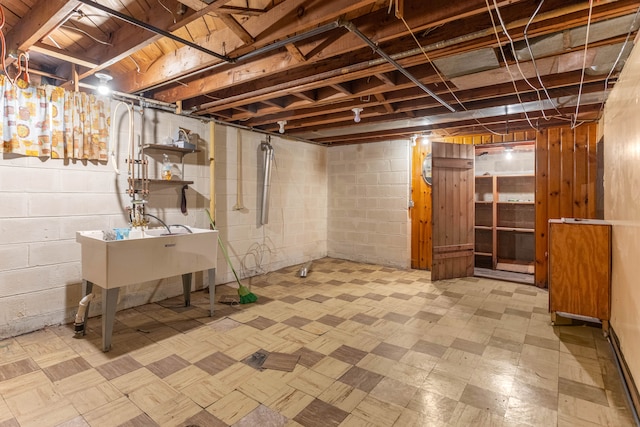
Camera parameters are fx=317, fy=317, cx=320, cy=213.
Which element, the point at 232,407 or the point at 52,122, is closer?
the point at 232,407

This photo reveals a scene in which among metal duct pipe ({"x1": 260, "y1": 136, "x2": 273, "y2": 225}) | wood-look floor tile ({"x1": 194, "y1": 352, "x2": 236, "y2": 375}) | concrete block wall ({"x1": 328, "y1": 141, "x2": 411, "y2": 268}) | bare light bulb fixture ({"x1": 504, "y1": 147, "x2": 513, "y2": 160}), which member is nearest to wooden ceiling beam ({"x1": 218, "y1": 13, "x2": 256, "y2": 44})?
wood-look floor tile ({"x1": 194, "y1": 352, "x2": 236, "y2": 375})

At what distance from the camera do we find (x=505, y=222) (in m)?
5.76

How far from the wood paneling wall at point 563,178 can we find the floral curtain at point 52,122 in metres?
5.31

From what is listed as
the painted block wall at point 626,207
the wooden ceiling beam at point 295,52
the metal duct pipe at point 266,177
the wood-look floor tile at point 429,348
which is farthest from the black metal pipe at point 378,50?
the metal duct pipe at point 266,177

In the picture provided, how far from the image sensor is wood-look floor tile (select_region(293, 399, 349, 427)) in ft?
5.73

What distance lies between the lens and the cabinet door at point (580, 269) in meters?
2.81

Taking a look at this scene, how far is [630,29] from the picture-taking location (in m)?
1.94

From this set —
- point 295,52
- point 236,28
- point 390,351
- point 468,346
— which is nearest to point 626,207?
point 468,346

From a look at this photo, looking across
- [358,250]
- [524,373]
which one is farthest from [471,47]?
[358,250]

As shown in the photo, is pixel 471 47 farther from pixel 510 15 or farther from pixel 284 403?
pixel 284 403

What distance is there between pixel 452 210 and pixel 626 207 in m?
2.56

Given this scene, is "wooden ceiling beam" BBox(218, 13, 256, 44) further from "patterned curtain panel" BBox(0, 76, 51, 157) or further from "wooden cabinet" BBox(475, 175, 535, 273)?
"wooden cabinet" BBox(475, 175, 535, 273)

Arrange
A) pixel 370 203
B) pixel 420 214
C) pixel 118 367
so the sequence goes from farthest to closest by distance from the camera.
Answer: pixel 370 203
pixel 420 214
pixel 118 367

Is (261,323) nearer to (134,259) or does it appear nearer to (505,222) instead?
(134,259)
